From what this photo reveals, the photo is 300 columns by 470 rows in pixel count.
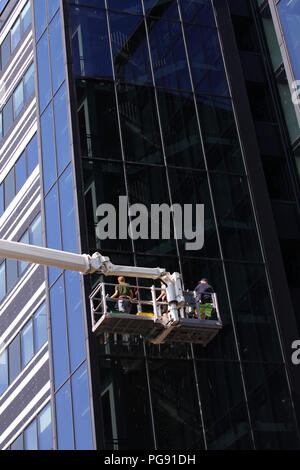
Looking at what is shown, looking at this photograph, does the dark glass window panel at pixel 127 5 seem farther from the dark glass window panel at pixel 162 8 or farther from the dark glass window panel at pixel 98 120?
the dark glass window panel at pixel 98 120

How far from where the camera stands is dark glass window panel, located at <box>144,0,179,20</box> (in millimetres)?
44031

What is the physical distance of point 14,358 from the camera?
44.6 meters

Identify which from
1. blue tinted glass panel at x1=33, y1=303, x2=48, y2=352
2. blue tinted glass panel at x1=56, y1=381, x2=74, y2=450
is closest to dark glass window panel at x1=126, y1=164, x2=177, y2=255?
blue tinted glass panel at x1=56, y1=381, x2=74, y2=450

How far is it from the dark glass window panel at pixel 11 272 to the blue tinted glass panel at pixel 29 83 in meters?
7.91

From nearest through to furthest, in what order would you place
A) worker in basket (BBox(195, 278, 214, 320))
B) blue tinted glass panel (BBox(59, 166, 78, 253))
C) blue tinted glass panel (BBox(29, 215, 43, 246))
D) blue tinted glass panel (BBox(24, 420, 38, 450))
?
worker in basket (BBox(195, 278, 214, 320)), blue tinted glass panel (BBox(59, 166, 78, 253)), blue tinted glass panel (BBox(24, 420, 38, 450)), blue tinted glass panel (BBox(29, 215, 43, 246))

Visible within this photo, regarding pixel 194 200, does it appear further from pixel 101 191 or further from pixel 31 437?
pixel 31 437

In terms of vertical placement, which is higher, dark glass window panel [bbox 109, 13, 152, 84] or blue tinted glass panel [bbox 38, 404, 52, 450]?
dark glass window panel [bbox 109, 13, 152, 84]

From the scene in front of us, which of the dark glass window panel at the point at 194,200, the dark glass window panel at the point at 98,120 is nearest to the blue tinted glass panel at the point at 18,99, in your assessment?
A: the dark glass window panel at the point at 98,120

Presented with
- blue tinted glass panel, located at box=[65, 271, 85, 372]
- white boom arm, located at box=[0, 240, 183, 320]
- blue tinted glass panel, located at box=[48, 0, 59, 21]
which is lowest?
white boom arm, located at box=[0, 240, 183, 320]

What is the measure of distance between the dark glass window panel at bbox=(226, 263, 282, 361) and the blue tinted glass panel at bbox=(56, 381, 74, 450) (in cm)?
669

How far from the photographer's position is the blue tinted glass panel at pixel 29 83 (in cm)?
4766

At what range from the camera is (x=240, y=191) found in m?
41.4

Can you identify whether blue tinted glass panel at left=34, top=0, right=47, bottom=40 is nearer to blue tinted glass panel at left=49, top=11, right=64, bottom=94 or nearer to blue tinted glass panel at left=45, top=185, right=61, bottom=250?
blue tinted glass panel at left=49, top=11, right=64, bottom=94

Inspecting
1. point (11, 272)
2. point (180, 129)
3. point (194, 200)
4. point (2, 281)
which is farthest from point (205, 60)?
point (2, 281)
